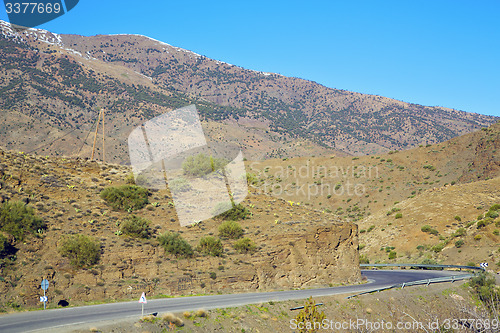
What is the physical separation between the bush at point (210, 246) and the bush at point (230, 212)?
14.2ft

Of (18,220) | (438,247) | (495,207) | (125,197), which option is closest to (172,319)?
(18,220)

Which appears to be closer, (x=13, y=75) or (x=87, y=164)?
(x=87, y=164)

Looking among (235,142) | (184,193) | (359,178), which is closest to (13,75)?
(235,142)

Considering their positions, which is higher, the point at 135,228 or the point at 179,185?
the point at 179,185

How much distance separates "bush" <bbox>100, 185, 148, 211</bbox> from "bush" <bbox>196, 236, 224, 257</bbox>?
5.09m

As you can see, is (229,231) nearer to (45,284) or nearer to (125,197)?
(125,197)

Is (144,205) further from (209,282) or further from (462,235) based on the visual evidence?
(462,235)

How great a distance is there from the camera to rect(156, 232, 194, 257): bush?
2273 centimetres

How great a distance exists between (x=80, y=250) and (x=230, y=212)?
1132cm

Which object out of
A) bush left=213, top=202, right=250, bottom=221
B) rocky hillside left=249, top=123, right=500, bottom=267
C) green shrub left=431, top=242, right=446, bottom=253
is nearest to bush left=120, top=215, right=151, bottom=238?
bush left=213, top=202, right=250, bottom=221

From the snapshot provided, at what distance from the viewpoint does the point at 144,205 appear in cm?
2708

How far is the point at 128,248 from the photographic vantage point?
21.8 m

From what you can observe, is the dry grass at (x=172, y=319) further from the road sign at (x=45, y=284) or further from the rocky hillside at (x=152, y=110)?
the rocky hillside at (x=152, y=110)

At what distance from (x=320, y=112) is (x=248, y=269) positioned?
557ft
